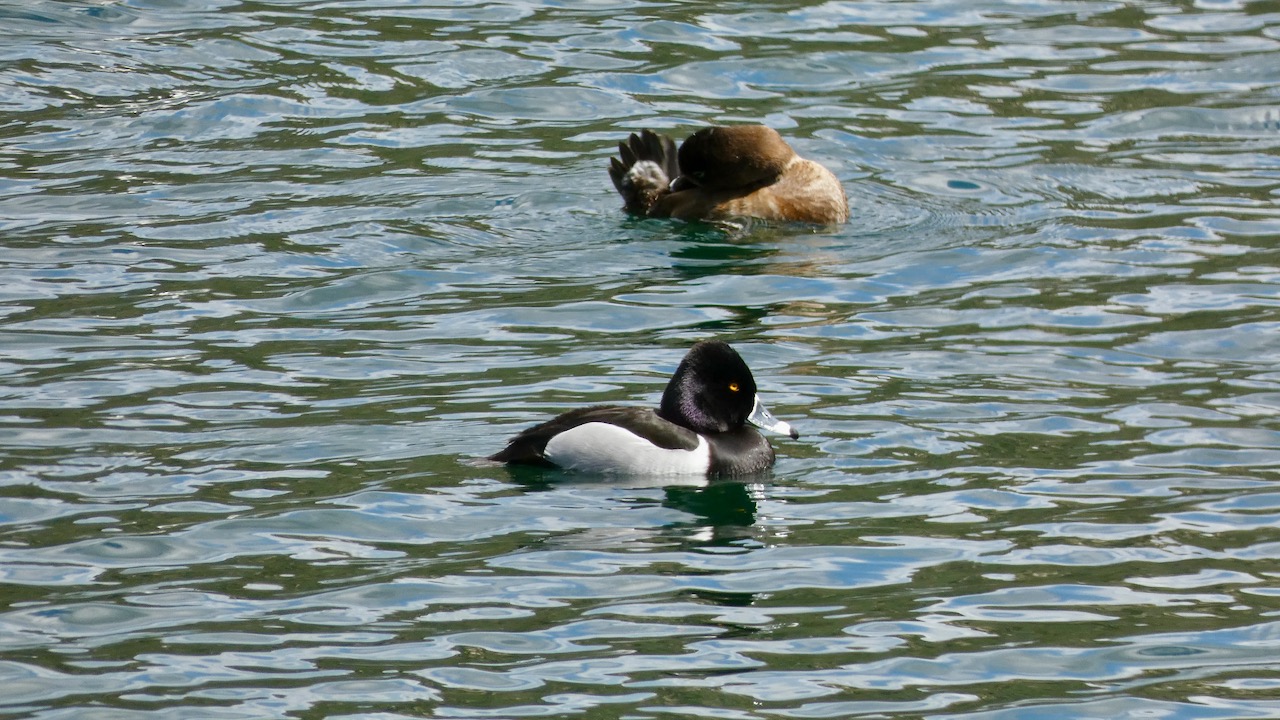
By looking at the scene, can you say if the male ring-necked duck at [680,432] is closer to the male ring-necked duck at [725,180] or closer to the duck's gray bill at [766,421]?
the duck's gray bill at [766,421]

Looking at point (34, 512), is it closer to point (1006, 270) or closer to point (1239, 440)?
point (1239, 440)

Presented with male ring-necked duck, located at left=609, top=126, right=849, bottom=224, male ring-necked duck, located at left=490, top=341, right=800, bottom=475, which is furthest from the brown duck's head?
male ring-necked duck, located at left=490, top=341, right=800, bottom=475

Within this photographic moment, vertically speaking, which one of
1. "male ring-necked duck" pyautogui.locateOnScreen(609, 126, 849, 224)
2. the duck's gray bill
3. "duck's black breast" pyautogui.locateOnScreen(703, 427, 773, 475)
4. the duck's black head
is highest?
"male ring-necked duck" pyautogui.locateOnScreen(609, 126, 849, 224)

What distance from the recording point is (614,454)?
9.20 metres

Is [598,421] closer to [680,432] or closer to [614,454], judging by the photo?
[614,454]

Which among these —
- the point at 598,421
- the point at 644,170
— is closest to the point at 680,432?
the point at 598,421

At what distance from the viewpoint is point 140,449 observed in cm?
937

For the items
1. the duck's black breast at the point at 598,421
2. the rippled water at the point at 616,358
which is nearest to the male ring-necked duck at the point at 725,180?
the rippled water at the point at 616,358

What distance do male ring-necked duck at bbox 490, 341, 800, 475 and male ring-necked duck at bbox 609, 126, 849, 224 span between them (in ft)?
15.4

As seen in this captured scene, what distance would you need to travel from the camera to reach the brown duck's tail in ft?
46.7

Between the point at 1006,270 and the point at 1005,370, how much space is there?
7.19ft

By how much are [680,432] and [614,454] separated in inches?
13.6

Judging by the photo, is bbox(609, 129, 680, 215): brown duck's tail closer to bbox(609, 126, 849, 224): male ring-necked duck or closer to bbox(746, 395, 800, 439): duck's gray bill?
bbox(609, 126, 849, 224): male ring-necked duck

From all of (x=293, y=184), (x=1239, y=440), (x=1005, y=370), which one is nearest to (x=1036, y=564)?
(x=1239, y=440)
